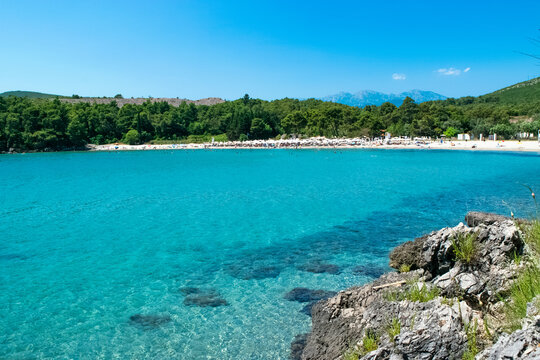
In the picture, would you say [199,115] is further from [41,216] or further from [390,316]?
[390,316]

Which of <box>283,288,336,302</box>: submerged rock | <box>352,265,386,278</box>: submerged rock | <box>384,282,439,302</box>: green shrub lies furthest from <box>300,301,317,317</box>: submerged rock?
<box>352,265,386,278</box>: submerged rock

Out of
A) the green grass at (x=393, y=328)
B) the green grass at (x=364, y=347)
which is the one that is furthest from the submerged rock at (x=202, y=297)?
the green grass at (x=393, y=328)

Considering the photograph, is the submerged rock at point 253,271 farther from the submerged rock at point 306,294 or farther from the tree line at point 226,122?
the tree line at point 226,122

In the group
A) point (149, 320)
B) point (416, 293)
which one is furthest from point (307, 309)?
point (149, 320)

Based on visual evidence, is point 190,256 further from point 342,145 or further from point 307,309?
point 342,145

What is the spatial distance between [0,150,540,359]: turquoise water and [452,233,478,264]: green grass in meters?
3.74

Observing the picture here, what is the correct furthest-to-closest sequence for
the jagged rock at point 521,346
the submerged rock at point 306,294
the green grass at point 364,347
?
the submerged rock at point 306,294 → the green grass at point 364,347 → the jagged rock at point 521,346

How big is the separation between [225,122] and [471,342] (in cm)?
12069

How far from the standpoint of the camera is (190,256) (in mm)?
14438

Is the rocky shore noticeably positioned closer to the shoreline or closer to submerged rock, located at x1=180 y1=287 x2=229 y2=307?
submerged rock, located at x1=180 y1=287 x2=229 y2=307

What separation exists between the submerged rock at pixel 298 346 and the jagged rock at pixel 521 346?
4.37 m

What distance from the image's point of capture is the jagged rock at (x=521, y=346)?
11.6ft

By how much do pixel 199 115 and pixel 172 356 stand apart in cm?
12842

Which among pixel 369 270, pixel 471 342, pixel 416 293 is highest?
pixel 471 342
